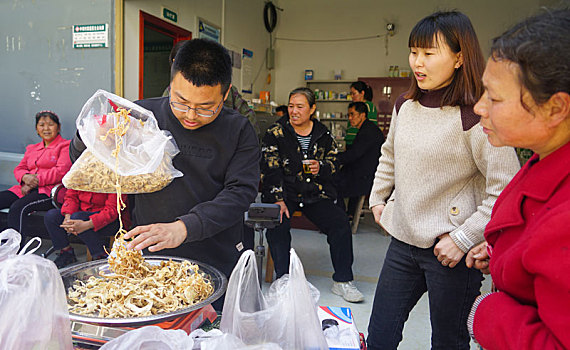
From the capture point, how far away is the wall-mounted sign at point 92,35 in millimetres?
3967

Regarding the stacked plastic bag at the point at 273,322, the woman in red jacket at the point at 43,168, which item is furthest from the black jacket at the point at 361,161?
the stacked plastic bag at the point at 273,322

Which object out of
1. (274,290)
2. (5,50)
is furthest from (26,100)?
(274,290)

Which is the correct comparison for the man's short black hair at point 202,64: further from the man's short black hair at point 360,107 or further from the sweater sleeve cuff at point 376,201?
the man's short black hair at point 360,107

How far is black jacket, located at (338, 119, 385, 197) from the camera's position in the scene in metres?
4.61

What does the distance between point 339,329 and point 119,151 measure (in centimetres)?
79

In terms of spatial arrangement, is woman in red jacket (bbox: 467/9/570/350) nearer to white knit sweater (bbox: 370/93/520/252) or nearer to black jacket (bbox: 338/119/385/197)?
white knit sweater (bbox: 370/93/520/252)

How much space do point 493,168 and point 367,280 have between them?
242cm

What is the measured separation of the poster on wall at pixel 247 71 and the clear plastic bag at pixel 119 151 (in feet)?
19.6

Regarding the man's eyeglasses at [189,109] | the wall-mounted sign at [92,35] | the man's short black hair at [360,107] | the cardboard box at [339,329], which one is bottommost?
the cardboard box at [339,329]

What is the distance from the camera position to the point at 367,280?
11.6 ft

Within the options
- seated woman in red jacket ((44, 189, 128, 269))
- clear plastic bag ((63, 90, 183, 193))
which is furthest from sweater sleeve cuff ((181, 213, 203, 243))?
seated woman in red jacket ((44, 189, 128, 269))

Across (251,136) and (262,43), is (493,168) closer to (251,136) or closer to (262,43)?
(251,136)

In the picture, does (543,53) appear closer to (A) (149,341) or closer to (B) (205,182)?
(A) (149,341)

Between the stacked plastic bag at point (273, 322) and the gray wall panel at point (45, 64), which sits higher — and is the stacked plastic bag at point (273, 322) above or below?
below
